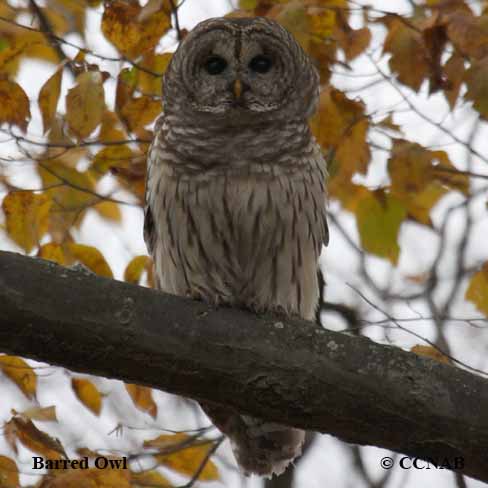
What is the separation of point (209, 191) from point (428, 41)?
4.00 ft

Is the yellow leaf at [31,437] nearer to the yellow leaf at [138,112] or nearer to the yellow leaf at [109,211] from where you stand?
the yellow leaf at [138,112]

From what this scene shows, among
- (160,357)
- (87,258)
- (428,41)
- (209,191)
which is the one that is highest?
(428,41)

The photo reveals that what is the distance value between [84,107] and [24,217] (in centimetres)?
58

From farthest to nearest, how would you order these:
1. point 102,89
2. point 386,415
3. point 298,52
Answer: point 298,52, point 102,89, point 386,415

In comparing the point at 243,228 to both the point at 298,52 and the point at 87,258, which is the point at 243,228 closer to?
the point at 87,258

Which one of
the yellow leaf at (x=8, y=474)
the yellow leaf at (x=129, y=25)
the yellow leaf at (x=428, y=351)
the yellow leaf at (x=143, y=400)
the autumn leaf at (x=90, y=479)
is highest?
the yellow leaf at (x=129, y=25)

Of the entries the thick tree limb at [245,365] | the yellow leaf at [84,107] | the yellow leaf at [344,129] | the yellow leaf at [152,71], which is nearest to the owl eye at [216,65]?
the yellow leaf at [152,71]

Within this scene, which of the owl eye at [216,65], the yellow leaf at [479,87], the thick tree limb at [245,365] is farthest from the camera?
the owl eye at [216,65]

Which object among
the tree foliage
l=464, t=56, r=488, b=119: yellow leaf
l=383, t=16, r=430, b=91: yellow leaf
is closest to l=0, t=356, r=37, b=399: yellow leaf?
the tree foliage

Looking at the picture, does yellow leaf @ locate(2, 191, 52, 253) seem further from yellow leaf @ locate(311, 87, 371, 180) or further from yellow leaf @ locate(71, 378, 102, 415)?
yellow leaf @ locate(311, 87, 371, 180)

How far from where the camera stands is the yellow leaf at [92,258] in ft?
13.5

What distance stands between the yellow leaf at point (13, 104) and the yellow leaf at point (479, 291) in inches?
88.4

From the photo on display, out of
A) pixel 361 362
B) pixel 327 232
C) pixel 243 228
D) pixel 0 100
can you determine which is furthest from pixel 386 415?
pixel 0 100

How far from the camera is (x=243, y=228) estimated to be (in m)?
4.29
